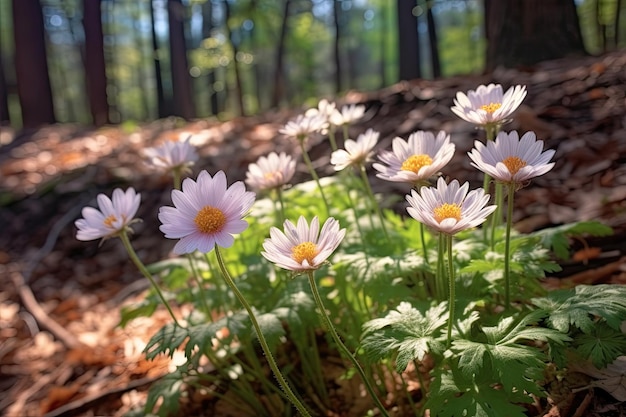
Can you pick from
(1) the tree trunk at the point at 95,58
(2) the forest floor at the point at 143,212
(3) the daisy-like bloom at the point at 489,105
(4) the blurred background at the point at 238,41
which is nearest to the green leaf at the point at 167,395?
(2) the forest floor at the point at 143,212

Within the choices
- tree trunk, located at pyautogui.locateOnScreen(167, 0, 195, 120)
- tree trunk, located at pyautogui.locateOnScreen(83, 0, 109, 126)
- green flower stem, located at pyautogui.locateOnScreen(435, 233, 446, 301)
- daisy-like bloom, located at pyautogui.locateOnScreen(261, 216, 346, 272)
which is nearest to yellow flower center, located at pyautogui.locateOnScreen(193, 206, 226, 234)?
daisy-like bloom, located at pyautogui.locateOnScreen(261, 216, 346, 272)

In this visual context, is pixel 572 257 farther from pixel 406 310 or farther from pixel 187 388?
pixel 187 388

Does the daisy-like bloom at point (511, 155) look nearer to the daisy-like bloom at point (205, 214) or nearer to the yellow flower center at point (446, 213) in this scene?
the yellow flower center at point (446, 213)

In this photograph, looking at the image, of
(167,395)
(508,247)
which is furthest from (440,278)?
(167,395)

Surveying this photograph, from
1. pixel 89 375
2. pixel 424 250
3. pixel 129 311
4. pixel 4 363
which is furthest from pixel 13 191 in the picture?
pixel 424 250

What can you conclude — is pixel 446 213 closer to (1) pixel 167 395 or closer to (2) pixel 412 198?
(2) pixel 412 198
